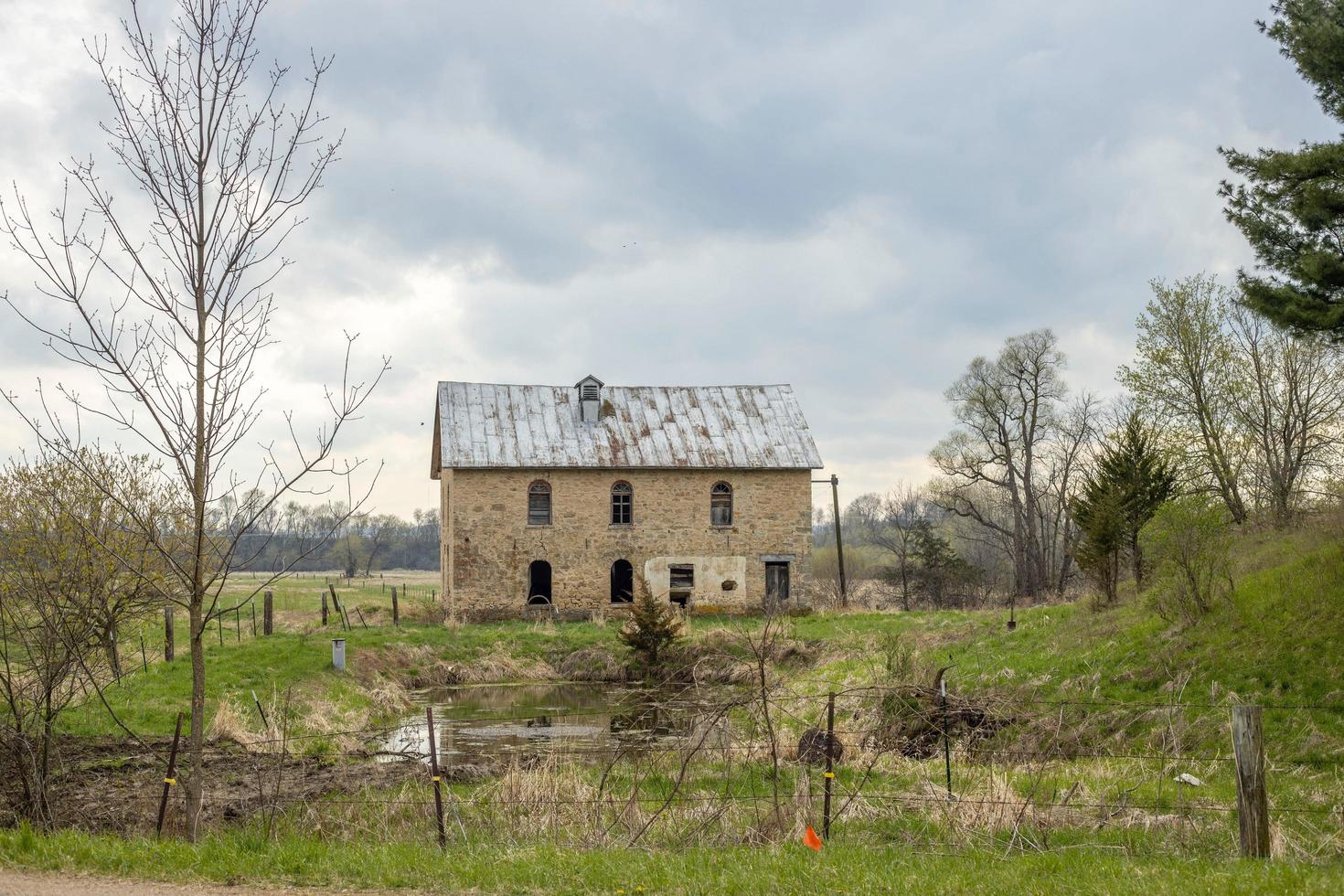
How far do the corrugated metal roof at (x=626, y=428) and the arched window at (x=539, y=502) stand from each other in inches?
31.6

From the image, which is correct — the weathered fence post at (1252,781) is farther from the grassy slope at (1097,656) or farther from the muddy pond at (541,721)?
the muddy pond at (541,721)

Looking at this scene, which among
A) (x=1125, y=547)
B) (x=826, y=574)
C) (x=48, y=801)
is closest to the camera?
(x=48, y=801)

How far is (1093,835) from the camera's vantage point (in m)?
9.27

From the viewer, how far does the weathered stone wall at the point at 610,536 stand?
112 ft

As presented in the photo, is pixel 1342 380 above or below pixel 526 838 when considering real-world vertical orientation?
above

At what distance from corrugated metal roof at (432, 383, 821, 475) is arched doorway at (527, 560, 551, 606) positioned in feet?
11.4

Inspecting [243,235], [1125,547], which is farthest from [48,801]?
[1125,547]

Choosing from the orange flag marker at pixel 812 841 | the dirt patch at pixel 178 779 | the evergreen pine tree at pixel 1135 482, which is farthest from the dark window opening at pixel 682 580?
the orange flag marker at pixel 812 841

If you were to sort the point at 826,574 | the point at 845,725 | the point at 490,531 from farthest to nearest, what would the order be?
the point at 826,574, the point at 490,531, the point at 845,725

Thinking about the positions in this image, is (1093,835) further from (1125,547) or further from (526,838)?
(1125,547)

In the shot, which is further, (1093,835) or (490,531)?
(490,531)

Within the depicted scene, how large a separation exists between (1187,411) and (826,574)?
2805 centimetres

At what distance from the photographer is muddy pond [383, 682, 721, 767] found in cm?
1630

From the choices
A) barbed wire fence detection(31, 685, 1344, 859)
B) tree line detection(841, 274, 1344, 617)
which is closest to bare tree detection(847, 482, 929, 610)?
tree line detection(841, 274, 1344, 617)
